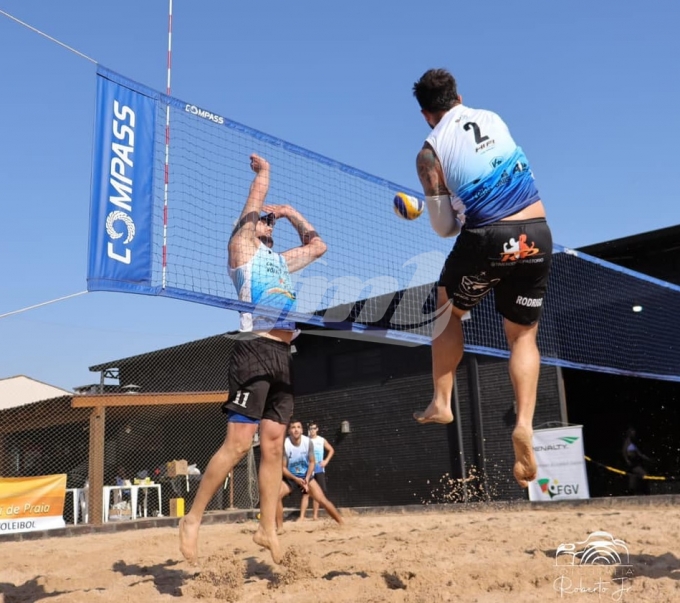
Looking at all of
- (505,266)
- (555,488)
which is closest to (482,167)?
(505,266)

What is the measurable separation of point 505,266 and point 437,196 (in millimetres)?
473

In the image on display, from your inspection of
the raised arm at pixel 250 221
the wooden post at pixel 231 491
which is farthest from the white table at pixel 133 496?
the raised arm at pixel 250 221

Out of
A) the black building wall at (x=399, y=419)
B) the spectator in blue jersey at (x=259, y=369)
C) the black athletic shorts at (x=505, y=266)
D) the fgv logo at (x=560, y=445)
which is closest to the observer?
the black athletic shorts at (x=505, y=266)

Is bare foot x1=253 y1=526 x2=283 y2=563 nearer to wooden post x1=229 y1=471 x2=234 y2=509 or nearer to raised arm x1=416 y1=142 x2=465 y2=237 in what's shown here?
raised arm x1=416 y1=142 x2=465 y2=237

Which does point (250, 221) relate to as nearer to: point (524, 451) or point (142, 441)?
point (524, 451)

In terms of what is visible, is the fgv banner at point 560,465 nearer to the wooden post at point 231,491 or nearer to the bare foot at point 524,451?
the bare foot at point 524,451

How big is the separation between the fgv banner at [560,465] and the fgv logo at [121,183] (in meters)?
8.07

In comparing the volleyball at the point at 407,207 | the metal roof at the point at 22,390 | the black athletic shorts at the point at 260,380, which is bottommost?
the black athletic shorts at the point at 260,380

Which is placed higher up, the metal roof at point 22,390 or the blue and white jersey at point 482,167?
the metal roof at point 22,390

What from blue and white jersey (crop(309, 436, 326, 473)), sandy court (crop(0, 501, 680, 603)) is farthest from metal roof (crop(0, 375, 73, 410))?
sandy court (crop(0, 501, 680, 603))

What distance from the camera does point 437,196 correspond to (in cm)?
351

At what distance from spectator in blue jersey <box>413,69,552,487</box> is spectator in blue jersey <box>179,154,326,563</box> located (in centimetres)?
126

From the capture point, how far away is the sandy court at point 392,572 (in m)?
3.39

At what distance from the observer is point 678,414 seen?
14.6m
